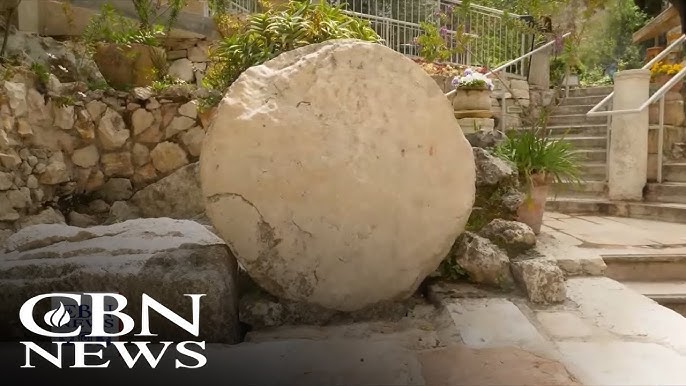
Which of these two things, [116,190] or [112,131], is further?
[116,190]

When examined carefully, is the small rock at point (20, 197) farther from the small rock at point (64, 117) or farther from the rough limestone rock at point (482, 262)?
the rough limestone rock at point (482, 262)

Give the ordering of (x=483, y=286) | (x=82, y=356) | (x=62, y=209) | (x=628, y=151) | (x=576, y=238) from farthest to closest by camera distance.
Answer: (x=628, y=151)
(x=62, y=209)
(x=576, y=238)
(x=483, y=286)
(x=82, y=356)

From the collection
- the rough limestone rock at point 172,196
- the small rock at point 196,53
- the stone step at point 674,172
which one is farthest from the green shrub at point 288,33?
the stone step at point 674,172

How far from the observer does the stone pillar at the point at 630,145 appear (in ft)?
18.3

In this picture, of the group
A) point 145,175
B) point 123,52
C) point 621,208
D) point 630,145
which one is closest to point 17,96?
point 145,175

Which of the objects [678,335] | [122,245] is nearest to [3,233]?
[122,245]

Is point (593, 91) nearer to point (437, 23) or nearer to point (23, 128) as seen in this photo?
point (437, 23)

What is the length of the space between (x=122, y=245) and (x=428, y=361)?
1.33m

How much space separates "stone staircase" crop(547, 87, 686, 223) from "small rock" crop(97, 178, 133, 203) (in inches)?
144

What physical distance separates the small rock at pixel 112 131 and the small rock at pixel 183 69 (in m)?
1.23

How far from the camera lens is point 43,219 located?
4066 mm

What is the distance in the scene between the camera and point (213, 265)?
81.2 inches

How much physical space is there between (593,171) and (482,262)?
176 inches

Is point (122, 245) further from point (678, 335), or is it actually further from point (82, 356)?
point (678, 335)
